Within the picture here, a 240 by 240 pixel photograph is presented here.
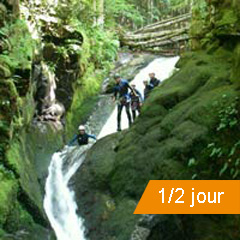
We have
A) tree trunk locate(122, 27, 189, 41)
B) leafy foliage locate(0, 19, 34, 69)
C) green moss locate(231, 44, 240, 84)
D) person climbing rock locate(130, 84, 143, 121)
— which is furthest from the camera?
tree trunk locate(122, 27, 189, 41)

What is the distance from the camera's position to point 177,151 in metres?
7.80

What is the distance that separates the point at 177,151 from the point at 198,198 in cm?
198

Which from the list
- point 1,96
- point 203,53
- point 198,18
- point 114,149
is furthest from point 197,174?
point 198,18

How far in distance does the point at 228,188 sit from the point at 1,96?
5.03 m

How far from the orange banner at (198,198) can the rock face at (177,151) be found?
24 centimetres

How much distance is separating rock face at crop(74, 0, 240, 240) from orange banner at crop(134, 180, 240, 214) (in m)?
0.24

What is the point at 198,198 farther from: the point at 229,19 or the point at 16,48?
the point at 16,48

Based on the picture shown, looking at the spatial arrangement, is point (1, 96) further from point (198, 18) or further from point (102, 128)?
point (102, 128)

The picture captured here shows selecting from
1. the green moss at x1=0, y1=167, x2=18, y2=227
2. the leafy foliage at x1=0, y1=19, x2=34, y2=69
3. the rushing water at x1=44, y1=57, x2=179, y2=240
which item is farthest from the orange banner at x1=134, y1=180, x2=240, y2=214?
the leafy foliage at x1=0, y1=19, x2=34, y2=69

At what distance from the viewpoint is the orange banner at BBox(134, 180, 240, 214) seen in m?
5.90

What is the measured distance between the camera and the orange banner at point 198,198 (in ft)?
19.4

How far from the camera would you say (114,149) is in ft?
34.1

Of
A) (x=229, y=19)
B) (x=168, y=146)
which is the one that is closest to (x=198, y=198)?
(x=168, y=146)

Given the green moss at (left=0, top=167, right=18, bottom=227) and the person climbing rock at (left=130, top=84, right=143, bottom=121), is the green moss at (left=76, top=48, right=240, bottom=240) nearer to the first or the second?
the person climbing rock at (left=130, top=84, right=143, bottom=121)
